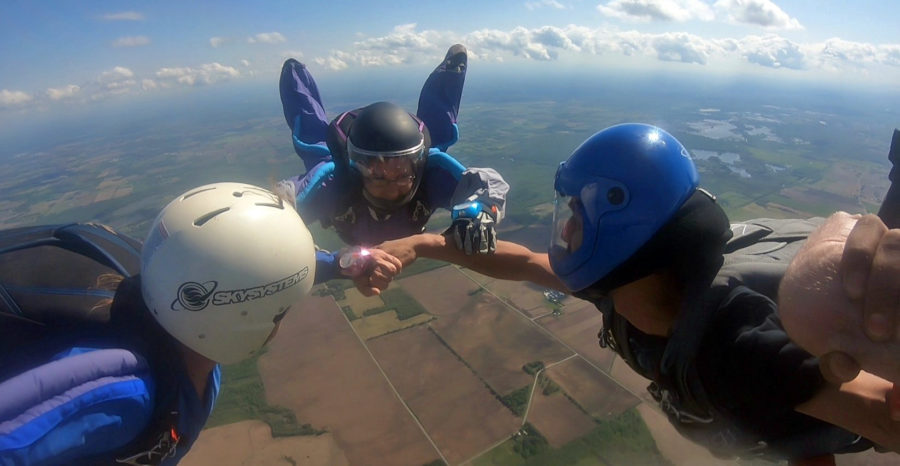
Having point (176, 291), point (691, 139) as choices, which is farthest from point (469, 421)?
point (691, 139)

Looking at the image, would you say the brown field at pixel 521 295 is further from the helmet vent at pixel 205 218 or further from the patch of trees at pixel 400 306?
the helmet vent at pixel 205 218

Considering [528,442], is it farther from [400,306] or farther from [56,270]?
[56,270]

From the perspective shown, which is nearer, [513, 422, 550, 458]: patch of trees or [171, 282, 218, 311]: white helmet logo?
[171, 282, 218, 311]: white helmet logo

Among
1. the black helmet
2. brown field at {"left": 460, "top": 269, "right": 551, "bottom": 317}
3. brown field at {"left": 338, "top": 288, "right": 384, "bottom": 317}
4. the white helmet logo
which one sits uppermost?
the black helmet

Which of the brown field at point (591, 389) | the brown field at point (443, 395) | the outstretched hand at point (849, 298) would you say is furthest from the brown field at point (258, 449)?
the outstretched hand at point (849, 298)

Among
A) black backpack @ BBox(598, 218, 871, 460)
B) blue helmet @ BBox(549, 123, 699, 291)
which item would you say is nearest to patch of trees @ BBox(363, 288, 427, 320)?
black backpack @ BBox(598, 218, 871, 460)

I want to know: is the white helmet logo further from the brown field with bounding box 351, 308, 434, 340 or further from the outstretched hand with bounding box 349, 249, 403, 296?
the brown field with bounding box 351, 308, 434, 340
